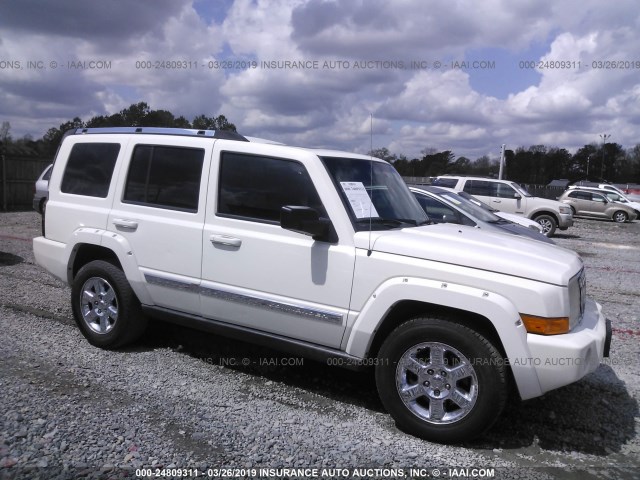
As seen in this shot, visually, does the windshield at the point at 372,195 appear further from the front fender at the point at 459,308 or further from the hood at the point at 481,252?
the front fender at the point at 459,308

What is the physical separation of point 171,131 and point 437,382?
3.20 meters

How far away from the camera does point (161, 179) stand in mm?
4984

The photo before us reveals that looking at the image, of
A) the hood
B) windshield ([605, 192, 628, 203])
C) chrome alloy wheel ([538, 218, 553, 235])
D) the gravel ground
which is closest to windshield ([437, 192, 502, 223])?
the gravel ground

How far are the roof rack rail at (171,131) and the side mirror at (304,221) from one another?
111cm

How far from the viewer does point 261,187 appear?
4480mm

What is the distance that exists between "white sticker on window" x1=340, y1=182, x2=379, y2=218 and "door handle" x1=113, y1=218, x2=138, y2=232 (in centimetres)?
202

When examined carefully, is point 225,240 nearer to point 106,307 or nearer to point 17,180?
point 106,307

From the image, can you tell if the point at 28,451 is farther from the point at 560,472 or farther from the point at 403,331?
the point at 560,472

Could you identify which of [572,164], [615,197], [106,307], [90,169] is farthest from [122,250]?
[572,164]

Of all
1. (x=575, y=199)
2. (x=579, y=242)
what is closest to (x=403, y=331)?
(x=579, y=242)

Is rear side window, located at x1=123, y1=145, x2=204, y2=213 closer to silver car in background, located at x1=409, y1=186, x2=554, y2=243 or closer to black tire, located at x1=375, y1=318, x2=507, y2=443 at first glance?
black tire, located at x1=375, y1=318, x2=507, y2=443

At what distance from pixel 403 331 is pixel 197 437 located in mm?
1564

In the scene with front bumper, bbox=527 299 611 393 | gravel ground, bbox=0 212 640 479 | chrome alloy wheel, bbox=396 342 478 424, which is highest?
front bumper, bbox=527 299 611 393

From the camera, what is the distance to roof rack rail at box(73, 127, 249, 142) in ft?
15.8
